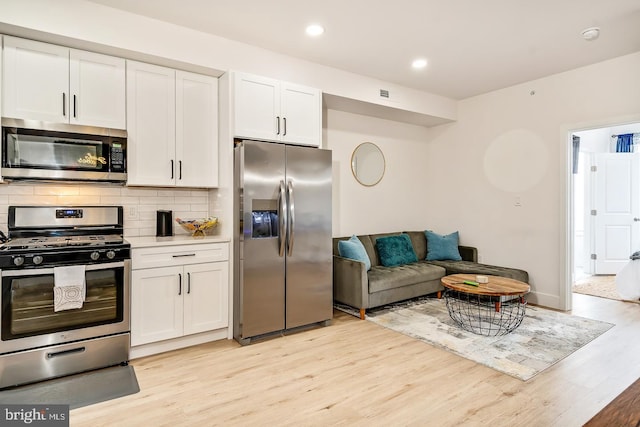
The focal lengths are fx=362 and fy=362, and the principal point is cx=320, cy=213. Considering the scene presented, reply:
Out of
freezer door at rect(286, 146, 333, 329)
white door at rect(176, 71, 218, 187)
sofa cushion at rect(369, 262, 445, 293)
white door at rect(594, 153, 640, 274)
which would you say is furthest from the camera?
white door at rect(594, 153, 640, 274)

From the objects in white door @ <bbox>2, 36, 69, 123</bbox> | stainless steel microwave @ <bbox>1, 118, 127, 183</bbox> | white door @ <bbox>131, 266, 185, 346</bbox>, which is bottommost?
white door @ <bbox>131, 266, 185, 346</bbox>

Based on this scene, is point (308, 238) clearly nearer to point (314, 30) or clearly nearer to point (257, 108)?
point (257, 108)

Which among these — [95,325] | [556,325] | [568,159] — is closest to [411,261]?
[556,325]

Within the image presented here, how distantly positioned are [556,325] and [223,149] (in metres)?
3.81

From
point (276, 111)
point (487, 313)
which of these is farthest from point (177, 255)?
point (487, 313)

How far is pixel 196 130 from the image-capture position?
3.44 meters

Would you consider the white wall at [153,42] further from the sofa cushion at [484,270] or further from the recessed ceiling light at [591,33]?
the sofa cushion at [484,270]

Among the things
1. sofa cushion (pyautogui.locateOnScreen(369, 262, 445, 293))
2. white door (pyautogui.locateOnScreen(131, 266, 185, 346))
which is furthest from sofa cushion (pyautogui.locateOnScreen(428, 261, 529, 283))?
white door (pyautogui.locateOnScreen(131, 266, 185, 346))

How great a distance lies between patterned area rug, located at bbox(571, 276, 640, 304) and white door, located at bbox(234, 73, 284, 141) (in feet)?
15.3

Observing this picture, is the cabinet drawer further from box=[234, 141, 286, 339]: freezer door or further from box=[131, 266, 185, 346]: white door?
box=[234, 141, 286, 339]: freezer door

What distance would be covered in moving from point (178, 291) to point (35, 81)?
1949 millimetres

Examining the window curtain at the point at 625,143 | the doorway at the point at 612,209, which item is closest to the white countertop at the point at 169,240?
the doorway at the point at 612,209

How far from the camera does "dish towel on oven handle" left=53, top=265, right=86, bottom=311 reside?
2561 mm

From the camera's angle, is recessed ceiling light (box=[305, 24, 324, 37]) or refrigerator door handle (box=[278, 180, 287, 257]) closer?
recessed ceiling light (box=[305, 24, 324, 37])
